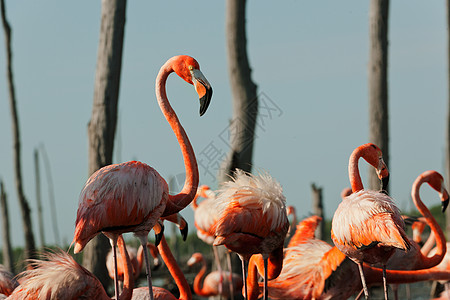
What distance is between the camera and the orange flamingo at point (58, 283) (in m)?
3.65

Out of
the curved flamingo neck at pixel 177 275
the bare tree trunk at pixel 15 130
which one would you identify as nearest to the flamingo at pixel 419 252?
the curved flamingo neck at pixel 177 275

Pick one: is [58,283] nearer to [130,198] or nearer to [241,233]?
[130,198]

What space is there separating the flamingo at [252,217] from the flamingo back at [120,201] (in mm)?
497

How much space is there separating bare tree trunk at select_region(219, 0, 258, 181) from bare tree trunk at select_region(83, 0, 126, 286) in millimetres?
1752

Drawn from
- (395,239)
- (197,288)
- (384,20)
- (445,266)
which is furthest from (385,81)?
(395,239)

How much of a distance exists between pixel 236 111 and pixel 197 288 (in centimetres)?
232

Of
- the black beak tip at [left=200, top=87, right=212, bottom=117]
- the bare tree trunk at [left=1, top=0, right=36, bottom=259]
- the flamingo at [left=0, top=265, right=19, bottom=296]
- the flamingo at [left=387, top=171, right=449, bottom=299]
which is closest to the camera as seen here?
the black beak tip at [left=200, top=87, right=212, bottom=117]

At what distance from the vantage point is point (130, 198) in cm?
368

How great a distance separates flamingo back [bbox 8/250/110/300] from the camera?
12.0ft

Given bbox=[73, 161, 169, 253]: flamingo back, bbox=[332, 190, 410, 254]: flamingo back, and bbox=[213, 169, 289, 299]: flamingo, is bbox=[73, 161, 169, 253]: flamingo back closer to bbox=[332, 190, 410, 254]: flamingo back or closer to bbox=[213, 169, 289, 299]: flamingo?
bbox=[213, 169, 289, 299]: flamingo

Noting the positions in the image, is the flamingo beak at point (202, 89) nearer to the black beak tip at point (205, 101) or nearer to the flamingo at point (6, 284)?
the black beak tip at point (205, 101)

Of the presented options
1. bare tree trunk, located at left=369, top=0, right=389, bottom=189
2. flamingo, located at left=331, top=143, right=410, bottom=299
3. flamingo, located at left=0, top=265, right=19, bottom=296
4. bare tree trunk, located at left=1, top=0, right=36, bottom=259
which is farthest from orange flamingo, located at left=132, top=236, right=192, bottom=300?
bare tree trunk, located at left=1, top=0, right=36, bottom=259

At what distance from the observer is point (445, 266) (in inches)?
234

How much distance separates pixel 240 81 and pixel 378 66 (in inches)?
68.2
